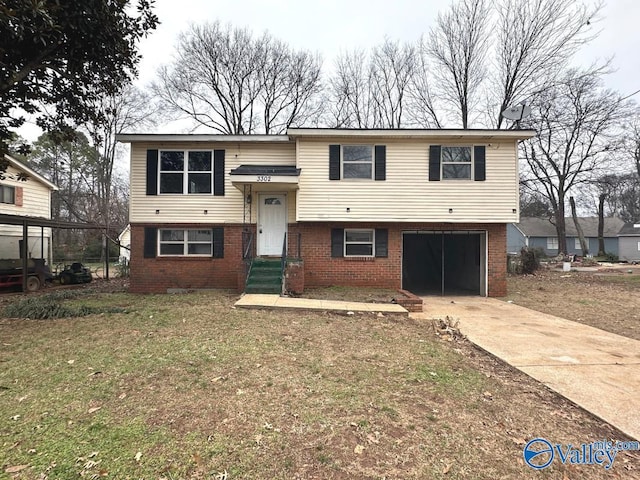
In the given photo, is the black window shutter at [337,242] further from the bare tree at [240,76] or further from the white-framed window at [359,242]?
the bare tree at [240,76]

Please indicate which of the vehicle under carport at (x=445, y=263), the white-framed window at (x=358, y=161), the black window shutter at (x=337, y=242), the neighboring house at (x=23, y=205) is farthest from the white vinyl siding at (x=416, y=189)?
the neighboring house at (x=23, y=205)

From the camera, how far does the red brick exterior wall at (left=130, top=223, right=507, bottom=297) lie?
10.6m

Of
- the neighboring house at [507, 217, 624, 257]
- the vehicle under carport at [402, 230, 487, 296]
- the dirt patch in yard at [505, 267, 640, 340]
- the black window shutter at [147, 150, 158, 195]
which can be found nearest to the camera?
the dirt patch in yard at [505, 267, 640, 340]

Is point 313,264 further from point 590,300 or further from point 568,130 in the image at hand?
point 568,130

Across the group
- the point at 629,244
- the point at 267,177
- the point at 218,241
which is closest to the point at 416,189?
the point at 267,177

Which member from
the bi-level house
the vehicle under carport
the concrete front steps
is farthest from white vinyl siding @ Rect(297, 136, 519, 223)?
the concrete front steps

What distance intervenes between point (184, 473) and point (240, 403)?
0.96 metres

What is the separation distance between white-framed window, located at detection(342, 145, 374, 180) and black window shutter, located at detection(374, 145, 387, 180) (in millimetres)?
194

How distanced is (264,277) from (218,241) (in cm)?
248

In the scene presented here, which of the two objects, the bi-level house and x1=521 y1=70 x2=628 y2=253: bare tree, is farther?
x1=521 y1=70 x2=628 y2=253: bare tree

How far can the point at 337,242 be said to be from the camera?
10.8 m

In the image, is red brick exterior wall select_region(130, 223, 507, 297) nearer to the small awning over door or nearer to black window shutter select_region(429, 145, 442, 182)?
black window shutter select_region(429, 145, 442, 182)

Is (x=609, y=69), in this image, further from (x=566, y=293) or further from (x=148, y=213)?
(x=148, y=213)

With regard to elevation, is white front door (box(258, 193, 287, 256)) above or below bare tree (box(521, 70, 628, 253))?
below
